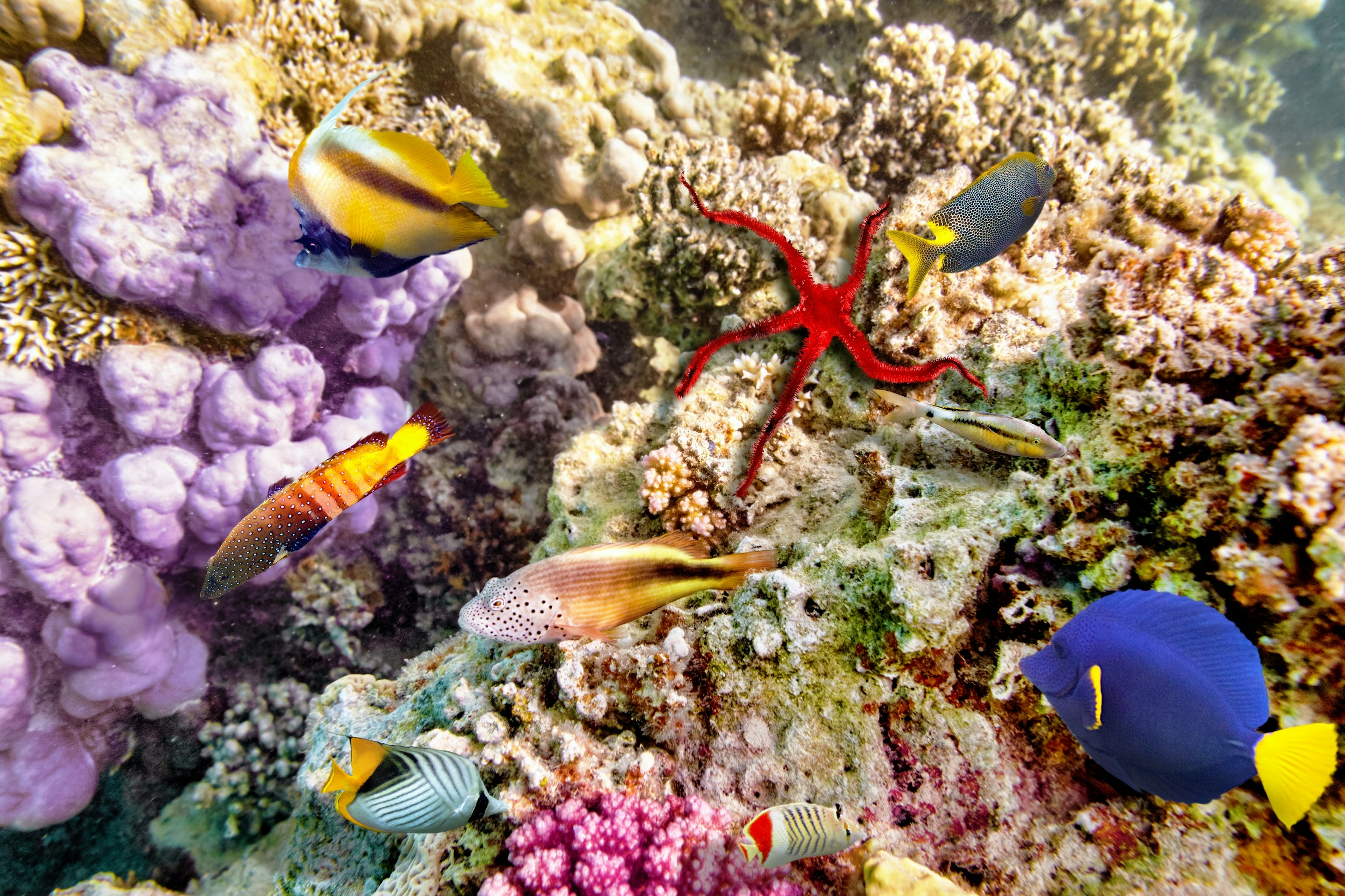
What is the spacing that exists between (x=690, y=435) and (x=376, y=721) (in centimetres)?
204

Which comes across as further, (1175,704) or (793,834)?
(793,834)

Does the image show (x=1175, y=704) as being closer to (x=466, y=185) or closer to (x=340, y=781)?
(x=340, y=781)

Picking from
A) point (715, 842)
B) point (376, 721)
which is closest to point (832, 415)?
point (715, 842)

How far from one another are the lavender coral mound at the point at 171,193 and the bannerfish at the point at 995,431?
141 inches

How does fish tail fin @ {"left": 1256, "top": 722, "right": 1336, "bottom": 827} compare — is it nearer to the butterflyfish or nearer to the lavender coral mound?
the butterflyfish

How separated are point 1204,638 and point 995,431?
0.95 meters

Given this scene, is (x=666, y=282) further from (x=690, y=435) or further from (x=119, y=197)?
(x=119, y=197)

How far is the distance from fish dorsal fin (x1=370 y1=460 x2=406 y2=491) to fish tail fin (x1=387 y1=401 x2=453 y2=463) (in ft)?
0.09

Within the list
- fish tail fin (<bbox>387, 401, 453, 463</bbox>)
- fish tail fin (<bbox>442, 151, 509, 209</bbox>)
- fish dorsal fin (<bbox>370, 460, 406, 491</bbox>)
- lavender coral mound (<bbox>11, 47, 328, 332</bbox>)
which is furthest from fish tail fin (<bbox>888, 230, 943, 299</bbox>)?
lavender coral mound (<bbox>11, 47, 328, 332</bbox>)

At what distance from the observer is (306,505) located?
7.14 ft

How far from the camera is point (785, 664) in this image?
206 cm

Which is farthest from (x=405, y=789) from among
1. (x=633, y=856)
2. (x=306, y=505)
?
(x=306, y=505)

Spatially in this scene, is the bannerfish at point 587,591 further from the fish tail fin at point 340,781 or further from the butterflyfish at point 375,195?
the butterflyfish at point 375,195

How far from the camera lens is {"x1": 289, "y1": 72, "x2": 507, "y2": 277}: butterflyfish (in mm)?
2293
